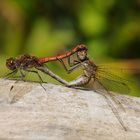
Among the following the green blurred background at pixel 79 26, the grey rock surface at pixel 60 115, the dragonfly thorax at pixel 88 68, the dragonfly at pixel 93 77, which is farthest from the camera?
the green blurred background at pixel 79 26

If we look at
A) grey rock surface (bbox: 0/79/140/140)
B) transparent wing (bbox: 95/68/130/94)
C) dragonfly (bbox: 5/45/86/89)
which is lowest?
transparent wing (bbox: 95/68/130/94)

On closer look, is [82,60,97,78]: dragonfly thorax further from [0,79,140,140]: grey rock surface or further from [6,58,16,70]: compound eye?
[0,79,140,140]: grey rock surface

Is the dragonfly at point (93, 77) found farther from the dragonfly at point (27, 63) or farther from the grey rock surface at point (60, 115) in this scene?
the grey rock surface at point (60, 115)

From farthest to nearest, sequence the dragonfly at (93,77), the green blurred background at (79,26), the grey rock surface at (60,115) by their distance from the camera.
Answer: the green blurred background at (79,26), the dragonfly at (93,77), the grey rock surface at (60,115)

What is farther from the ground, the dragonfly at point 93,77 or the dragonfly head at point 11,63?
the dragonfly head at point 11,63

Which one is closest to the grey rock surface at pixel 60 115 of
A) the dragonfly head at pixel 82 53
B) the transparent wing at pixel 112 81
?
the dragonfly head at pixel 82 53

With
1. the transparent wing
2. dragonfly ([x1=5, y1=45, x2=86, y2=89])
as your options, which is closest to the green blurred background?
the transparent wing

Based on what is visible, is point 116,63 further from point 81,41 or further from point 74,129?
point 74,129
